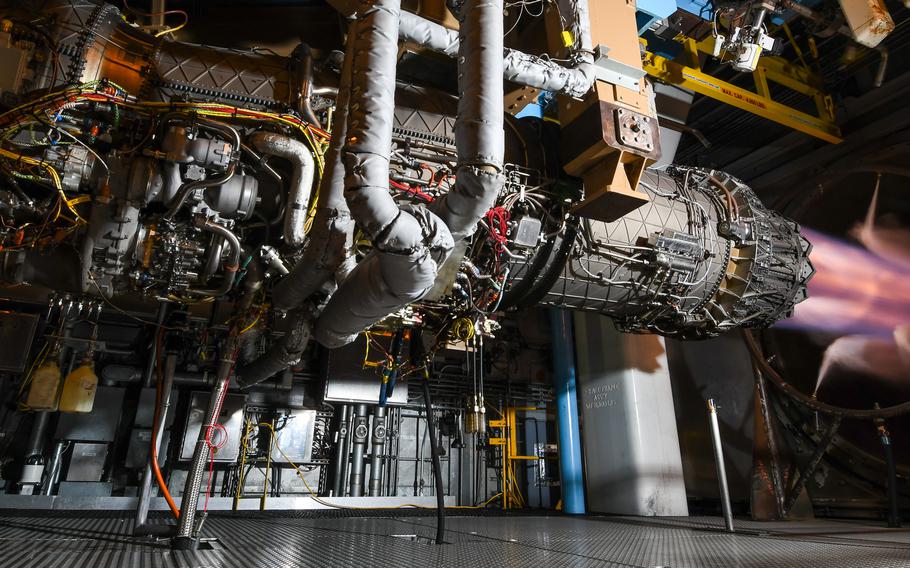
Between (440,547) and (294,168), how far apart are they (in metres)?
2.20

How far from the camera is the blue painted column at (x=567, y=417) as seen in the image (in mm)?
5258

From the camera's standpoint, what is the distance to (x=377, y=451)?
5.74m

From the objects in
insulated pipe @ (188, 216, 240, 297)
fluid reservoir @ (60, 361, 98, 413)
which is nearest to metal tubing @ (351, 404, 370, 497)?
fluid reservoir @ (60, 361, 98, 413)

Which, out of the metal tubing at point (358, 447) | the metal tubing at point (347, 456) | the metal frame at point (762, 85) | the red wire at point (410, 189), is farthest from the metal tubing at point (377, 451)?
the metal frame at point (762, 85)

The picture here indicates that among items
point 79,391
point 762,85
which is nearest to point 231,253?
point 79,391

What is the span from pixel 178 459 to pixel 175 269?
2.67m

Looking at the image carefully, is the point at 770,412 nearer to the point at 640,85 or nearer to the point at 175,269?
the point at 640,85

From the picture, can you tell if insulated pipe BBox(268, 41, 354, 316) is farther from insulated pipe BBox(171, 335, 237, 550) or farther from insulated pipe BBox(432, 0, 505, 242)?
insulated pipe BBox(171, 335, 237, 550)

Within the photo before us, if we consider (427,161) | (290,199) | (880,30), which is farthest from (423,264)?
(880,30)

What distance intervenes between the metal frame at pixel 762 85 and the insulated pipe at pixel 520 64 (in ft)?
8.26

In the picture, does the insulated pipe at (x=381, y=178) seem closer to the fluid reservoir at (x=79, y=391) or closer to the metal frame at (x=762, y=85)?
the fluid reservoir at (x=79, y=391)

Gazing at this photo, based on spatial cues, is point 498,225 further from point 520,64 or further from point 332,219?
point 332,219

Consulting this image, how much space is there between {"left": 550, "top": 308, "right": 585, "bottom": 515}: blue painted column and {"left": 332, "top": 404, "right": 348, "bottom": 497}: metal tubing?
7.84 feet

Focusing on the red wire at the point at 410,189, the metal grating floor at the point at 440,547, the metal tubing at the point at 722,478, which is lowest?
the metal grating floor at the point at 440,547
